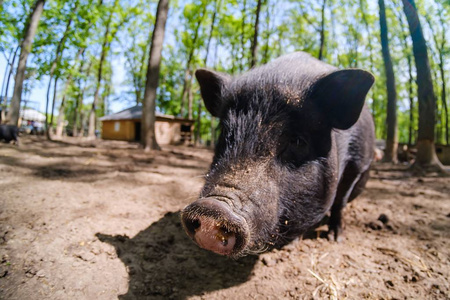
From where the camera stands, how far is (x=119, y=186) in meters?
4.33

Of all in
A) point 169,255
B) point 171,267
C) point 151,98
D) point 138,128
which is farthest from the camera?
point 138,128

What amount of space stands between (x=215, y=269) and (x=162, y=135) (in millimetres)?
22876

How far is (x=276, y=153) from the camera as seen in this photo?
195 cm

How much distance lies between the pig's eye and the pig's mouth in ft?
2.58

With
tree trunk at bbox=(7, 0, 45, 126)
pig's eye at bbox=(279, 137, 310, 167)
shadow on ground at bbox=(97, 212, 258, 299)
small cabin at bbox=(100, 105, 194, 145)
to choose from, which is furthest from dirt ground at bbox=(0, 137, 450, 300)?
small cabin at bbox=(100, 105, 194, 145)

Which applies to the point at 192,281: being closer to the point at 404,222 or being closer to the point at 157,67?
the point at 404,222

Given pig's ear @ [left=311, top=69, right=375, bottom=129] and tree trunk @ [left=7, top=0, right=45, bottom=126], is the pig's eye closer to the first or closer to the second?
pig's ear @ [left=311, top=69, right=375, bottom=129]

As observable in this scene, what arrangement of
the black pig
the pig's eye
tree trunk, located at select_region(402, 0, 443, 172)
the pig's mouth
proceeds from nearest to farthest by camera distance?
the pig's mouth → the pig's eye → tree trunk, located at select_region(402, 0, 443, 172) → the black pig

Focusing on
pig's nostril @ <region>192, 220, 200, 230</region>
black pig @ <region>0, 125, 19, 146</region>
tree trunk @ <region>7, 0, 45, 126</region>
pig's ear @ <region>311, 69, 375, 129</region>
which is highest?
tree trunk @ <region>7, 0, 45, 126</region>

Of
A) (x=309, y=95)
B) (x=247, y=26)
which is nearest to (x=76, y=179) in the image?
(x=309, y=95)

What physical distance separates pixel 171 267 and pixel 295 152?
1.58 metres

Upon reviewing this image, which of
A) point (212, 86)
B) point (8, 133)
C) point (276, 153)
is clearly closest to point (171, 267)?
→ point (276, 153)

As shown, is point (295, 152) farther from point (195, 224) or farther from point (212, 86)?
point (212, 86)

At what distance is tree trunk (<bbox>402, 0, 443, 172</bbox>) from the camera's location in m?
6.91
